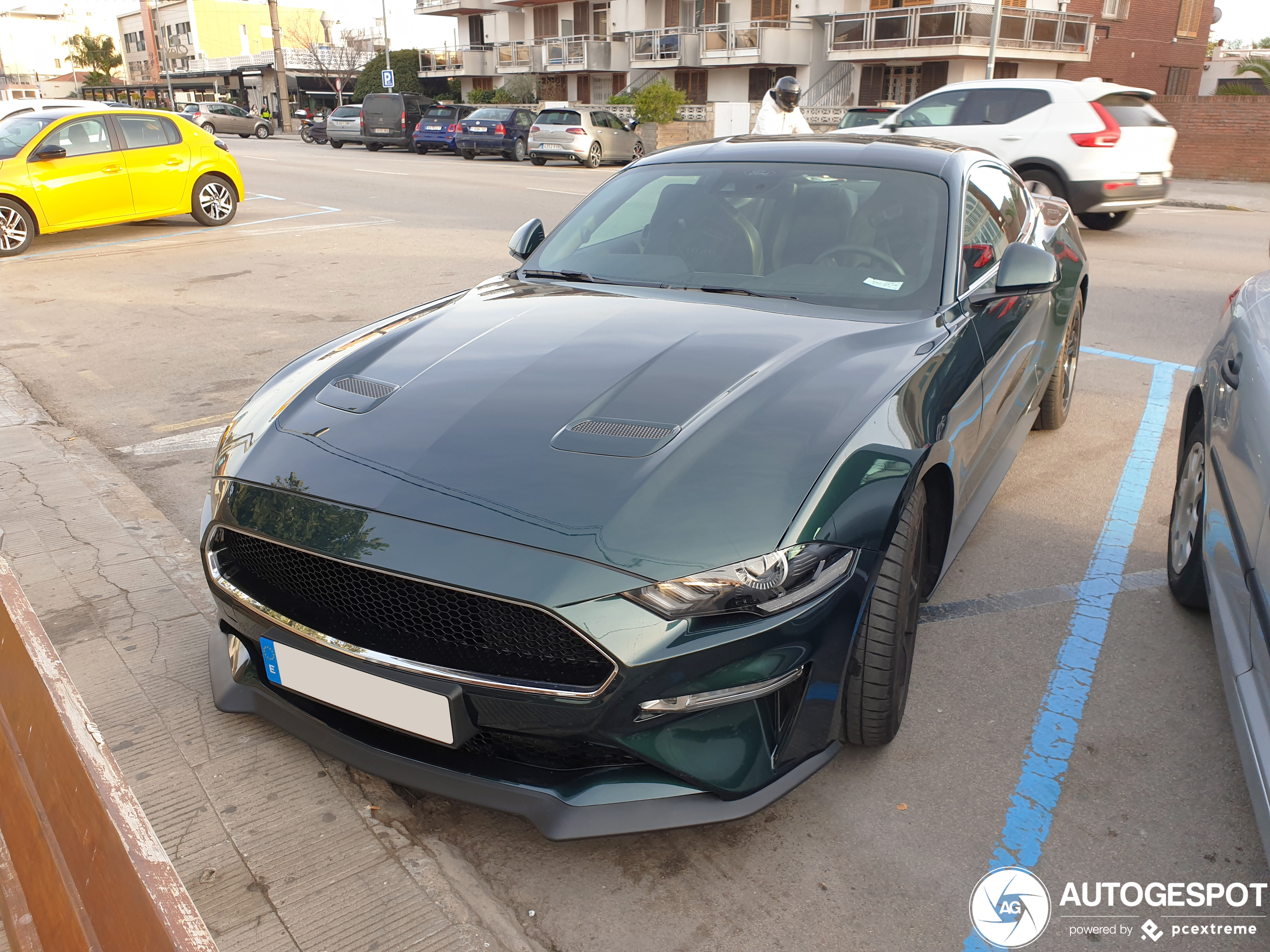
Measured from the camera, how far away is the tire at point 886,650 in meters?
2.46

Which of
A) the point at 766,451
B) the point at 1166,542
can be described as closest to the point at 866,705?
the point at 766,451

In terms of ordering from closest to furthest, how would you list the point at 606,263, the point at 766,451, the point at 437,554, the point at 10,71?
the point at 437,554, the point at 766,451, the point at 606,263, the point at 10,71

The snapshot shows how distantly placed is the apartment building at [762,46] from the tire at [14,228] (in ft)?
97.4

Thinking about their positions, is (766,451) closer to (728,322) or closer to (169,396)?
(728,322)

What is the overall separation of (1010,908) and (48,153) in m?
12.2

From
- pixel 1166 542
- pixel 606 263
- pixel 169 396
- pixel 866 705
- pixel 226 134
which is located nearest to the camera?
pixel 866 705

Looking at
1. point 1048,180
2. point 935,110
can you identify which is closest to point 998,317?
point 1048,180

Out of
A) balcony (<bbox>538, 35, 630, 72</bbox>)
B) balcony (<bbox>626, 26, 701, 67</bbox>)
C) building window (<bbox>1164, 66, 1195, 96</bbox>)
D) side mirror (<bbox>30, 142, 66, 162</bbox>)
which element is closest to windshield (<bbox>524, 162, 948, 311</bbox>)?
side mirror (<bbox>30, 142, 66, 162</bbox>)

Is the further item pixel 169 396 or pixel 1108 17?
pixel 1108 17

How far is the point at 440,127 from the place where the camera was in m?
32.0

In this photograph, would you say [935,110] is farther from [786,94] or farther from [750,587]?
[750,587]

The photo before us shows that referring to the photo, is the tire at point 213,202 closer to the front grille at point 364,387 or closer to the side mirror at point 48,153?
the side mirror at point 48,153

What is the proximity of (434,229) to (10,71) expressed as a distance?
121 meters

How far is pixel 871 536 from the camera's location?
7.82 ft
